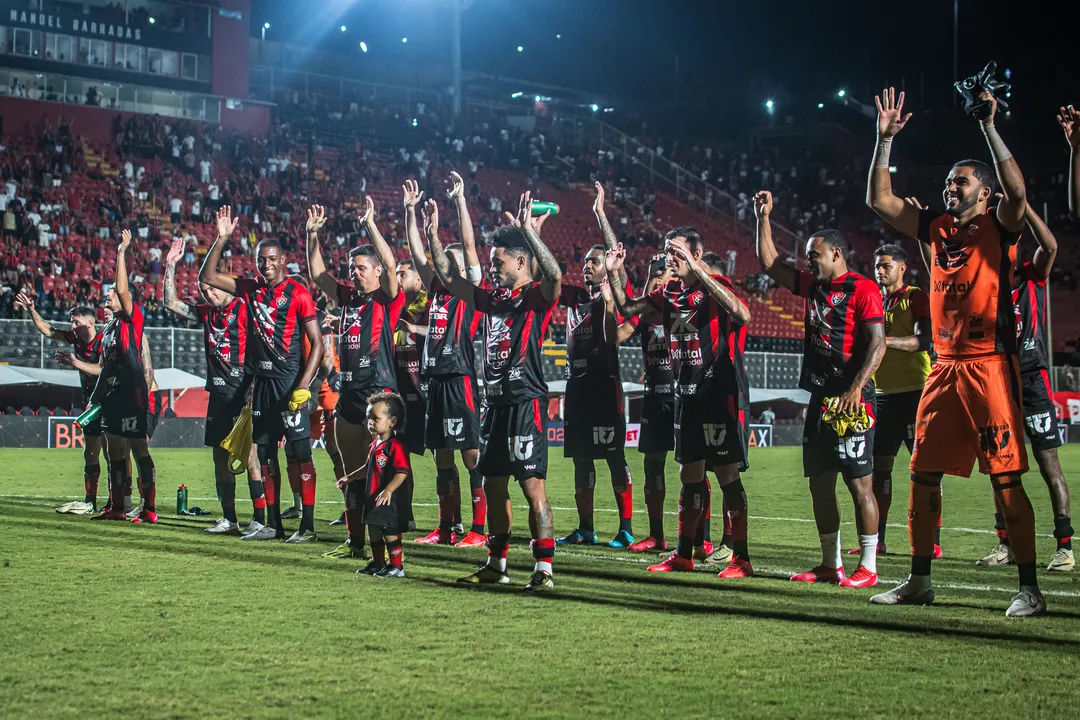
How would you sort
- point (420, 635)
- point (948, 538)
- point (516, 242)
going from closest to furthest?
point (420, 635) < point (516, 242) < point (948, 538)

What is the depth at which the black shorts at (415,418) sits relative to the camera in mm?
9906

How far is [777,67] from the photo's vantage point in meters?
57.6

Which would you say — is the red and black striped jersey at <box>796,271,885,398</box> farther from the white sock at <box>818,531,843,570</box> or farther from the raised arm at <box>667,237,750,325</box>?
the white sock at <box>818,531,843,570</box>

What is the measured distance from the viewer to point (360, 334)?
9.49m

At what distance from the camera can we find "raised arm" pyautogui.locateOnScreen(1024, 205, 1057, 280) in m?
6.73

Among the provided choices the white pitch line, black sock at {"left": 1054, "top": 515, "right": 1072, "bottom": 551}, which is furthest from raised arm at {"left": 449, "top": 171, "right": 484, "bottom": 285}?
the white pitch line

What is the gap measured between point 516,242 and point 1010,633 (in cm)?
375

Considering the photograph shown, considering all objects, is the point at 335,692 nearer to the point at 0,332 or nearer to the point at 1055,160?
the point at 0,332

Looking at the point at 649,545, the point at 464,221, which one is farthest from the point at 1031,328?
the point at 464,221

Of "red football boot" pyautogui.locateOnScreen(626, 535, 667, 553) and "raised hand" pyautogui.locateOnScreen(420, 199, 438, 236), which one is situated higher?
"raised hand" pyautogui.locateOnScreen(420, 199, 438, 236)

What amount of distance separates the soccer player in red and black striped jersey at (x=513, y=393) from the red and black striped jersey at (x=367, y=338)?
2034 millimetres

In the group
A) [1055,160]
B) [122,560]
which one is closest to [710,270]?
[122,560]

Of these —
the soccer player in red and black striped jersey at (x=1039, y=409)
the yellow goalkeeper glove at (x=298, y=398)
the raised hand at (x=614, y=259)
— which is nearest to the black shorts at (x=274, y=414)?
the yellow goalkeeper glove at (x=298, y=398)

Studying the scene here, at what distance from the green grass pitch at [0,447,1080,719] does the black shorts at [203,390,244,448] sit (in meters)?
1.44
